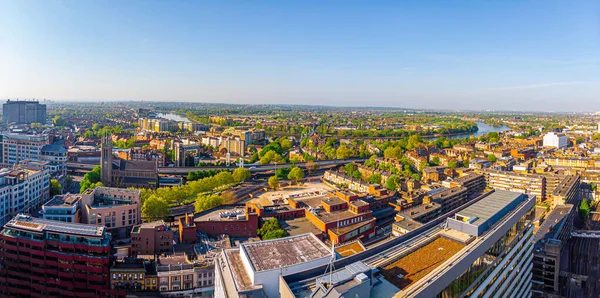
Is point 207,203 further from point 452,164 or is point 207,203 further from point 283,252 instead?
point 452,164

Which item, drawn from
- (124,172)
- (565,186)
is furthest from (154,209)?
(565,186)

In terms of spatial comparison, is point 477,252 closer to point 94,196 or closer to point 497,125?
point 94,196

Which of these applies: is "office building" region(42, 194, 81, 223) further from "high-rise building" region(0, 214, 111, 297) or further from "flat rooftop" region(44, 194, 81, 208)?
"high-rise building" region(0, 214, 111, 297)

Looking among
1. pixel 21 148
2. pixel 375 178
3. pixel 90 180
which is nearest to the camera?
pixel 90 180

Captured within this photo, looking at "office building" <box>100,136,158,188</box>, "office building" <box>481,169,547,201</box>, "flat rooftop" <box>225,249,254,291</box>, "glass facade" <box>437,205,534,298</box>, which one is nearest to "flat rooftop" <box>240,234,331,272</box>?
"flat rooftop" <box>225,249,254,291</box>

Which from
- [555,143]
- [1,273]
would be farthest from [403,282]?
[555,143]
